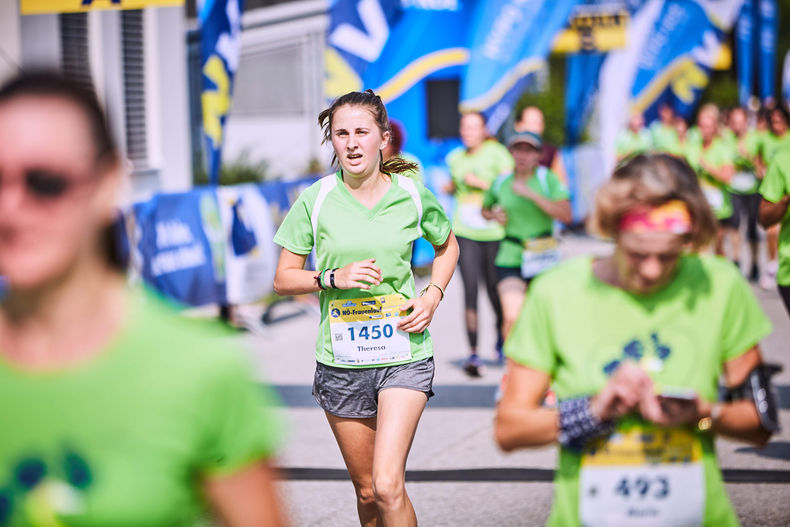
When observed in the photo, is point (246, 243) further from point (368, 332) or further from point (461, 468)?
point (368, 332)

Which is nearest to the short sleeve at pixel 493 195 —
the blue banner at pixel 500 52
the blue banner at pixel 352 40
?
the blue banner at pixel 352 40

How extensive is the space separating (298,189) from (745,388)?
32.8ft

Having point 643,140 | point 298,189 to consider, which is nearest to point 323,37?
point 643,140

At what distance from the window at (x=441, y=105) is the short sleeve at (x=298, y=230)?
16.0 m

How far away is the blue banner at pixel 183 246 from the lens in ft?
31.5

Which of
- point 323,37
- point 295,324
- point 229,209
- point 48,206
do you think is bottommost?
point 295,324

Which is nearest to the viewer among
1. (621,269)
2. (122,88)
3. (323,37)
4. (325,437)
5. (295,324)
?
(621,269)

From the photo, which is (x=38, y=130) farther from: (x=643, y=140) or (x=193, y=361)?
(x=643, y=140)

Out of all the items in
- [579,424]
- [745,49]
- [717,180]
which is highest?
[745,49]

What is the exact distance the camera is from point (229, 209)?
10.7 m

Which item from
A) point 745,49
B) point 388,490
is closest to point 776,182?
point 388,490

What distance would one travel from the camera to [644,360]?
2553 millimetres

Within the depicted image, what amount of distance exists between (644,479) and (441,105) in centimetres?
1800

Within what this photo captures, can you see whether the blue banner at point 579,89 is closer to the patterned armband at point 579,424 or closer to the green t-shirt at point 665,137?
the green t-shirt at point 665,137
